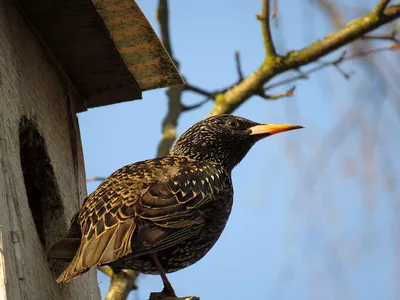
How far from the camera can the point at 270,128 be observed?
4.83m

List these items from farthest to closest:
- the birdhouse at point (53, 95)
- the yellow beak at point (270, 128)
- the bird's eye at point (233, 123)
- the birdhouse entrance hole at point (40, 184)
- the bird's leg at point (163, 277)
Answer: the bird's eye at point (233, 123)
the yellow beak at point (270, 128)
the birdhouse entrance hole at point (40, 184)
the bird's leg at point (163, 277)
the birdhouse at point (53, 95)

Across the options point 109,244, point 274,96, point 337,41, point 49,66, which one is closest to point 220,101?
point 274,96

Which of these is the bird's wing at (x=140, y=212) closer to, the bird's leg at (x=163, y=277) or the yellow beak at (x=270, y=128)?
the bird's leg at (x=163, y=277)

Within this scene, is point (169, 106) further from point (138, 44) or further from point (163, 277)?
point (163, 277)

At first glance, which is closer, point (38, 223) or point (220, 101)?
point (38, 223)

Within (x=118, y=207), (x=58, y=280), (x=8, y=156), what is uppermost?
(x=8, y=156)

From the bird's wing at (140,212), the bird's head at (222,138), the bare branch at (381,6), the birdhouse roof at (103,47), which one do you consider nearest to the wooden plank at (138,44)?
the birdhouse roof at (103,47)

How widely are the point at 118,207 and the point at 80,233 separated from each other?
21 cm

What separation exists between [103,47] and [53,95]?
0.32 metres

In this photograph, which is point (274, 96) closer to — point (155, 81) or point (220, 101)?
point (220, 101)

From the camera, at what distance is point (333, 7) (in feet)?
17.1

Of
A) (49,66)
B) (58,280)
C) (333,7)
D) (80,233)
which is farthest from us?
(333,7)

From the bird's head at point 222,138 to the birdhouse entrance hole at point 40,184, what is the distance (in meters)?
0.84

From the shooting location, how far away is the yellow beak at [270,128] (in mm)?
4613
